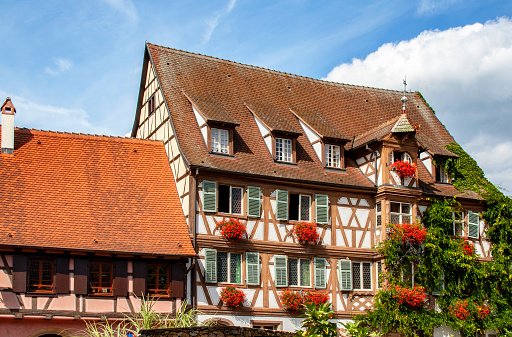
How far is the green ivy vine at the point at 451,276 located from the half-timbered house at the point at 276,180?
1.70 feet

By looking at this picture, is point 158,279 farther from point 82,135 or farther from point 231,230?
point 82,135

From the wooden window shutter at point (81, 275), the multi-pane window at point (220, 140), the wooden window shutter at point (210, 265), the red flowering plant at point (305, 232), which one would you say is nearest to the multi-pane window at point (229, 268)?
the wooden window shutter at point (210, 265)

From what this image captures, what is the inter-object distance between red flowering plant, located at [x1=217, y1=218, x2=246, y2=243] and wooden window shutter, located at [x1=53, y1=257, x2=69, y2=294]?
209 inches

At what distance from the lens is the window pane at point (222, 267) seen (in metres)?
26.3

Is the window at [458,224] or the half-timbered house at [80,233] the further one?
the window at [458,224]

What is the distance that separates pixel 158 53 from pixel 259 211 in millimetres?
8132

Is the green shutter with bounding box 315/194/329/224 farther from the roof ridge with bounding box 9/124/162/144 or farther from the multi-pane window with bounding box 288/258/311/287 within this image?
the roof ridge with bounding box 9/124/162/144

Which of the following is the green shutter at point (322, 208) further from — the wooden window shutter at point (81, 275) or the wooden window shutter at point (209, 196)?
the wooden window shutter at point (81, 275)

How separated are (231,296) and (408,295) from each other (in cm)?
651

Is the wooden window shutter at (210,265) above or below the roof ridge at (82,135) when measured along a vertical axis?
below

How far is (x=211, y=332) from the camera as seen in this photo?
18422 millimetres

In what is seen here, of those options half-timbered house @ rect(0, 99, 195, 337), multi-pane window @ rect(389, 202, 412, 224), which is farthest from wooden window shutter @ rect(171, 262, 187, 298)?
multi-pane window @ rect(389, 202, 412, 224)

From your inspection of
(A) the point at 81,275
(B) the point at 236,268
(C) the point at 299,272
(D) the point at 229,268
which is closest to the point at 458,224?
(C) the point at 299,272

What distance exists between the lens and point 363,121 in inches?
1314
